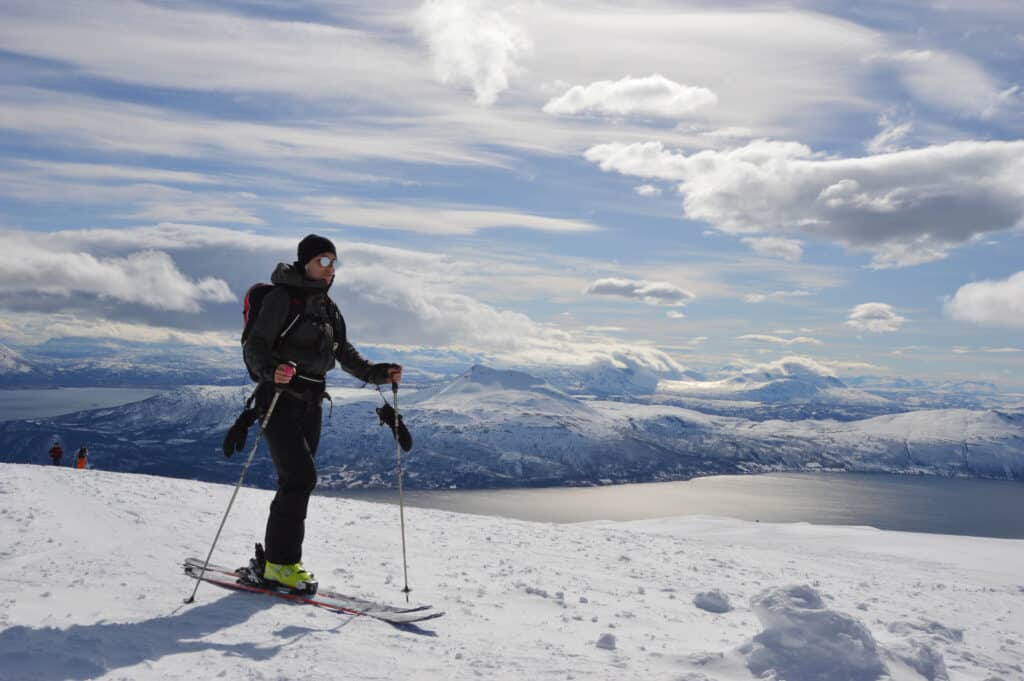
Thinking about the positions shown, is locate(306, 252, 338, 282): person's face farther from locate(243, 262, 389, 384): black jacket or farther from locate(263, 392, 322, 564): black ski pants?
Answer: locate(263, 392, 322, 564): black ski pants

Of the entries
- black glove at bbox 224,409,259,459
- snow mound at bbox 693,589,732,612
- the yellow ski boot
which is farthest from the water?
black glove at bbox 224,409,259,459

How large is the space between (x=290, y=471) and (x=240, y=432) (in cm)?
55

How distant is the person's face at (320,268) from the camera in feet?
20.0

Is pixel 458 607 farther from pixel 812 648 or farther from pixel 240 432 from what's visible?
pixel 812 648

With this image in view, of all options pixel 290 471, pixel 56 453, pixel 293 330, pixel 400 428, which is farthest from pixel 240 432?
pixel 56 453

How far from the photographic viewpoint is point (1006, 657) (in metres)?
7.09

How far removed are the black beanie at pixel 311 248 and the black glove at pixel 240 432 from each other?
1.42 m

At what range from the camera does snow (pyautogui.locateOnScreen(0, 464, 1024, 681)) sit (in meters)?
4.57

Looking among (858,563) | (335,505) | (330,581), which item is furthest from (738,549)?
(330,581)

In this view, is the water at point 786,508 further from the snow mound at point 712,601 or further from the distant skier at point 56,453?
the snow mound at point 712,601

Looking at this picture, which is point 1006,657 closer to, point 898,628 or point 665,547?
point 898,628

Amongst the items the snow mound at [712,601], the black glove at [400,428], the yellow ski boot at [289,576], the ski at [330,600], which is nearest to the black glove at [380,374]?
the black glove at [400,428]

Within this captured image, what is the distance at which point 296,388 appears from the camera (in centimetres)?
598

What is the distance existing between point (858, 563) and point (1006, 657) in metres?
6.85
